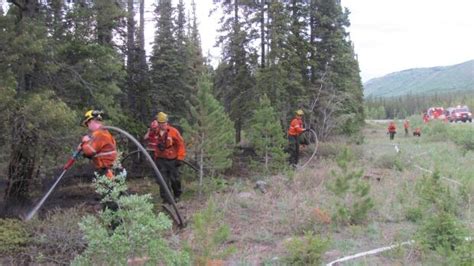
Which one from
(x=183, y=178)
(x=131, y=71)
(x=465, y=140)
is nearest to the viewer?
(x=183, y=178)

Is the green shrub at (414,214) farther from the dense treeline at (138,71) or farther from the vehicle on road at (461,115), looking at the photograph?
the vehicle on road at (461,115)

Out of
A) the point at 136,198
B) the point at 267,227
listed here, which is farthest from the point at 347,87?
the point at 136,198

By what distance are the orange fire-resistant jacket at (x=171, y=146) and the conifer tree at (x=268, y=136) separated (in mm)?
4696

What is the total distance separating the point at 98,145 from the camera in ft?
25.6

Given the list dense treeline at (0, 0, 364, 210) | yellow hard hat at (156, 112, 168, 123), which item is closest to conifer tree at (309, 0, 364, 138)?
dense treeline at (0, 0, 364, 210)

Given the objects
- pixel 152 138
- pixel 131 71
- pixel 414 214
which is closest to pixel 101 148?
pixel 152 138

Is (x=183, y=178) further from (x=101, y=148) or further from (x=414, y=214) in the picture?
(x=414, y=214)

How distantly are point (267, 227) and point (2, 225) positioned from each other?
4705 millimetres

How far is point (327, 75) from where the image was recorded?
26.1 metres

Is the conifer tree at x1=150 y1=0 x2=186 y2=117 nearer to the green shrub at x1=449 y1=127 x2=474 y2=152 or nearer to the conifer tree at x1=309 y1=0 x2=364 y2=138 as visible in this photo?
the conifer tree at x1=309 y1=0 x2=364 y2=138

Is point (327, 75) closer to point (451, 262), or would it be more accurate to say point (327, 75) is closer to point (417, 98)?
point (451, 262)

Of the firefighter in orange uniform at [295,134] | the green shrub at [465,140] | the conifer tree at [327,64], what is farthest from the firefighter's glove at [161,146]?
the green shrub at [465,140]

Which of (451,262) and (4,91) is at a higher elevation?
(4,91)

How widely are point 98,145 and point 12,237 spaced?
6.49ft
